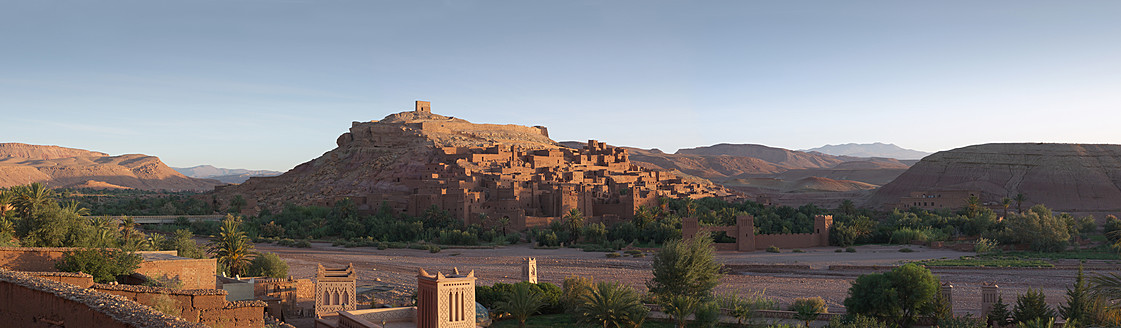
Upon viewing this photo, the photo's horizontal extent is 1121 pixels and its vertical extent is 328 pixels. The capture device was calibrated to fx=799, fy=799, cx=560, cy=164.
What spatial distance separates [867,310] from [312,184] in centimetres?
4893

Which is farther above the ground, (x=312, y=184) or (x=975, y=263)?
(x=312, y=184)

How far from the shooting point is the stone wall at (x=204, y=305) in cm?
1170

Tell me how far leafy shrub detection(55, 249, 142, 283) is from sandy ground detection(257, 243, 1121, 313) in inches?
338

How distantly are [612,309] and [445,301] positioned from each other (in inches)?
161

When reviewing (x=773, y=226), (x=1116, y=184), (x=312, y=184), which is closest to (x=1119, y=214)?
(x=1116, y=184)

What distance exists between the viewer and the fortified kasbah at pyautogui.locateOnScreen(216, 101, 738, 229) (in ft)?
151

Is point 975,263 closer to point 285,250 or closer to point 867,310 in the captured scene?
point 867,310

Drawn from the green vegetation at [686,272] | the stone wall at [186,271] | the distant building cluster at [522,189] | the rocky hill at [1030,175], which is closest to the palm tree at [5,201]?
the stone wall at [186,271]

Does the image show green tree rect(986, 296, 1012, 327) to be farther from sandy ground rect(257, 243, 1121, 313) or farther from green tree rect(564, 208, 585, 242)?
green tree rect(564, 208, 585, 242)

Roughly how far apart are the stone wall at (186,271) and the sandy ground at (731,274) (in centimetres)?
612

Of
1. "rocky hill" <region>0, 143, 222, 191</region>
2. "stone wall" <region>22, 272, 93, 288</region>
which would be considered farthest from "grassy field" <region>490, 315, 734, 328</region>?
"rocky hill" <region>0, 143, 222, 191</region>

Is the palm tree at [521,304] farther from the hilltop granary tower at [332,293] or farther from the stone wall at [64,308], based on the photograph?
the stone wall at [64,308]

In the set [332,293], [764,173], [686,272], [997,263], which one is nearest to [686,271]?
[686,272]

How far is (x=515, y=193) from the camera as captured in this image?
150 feet
